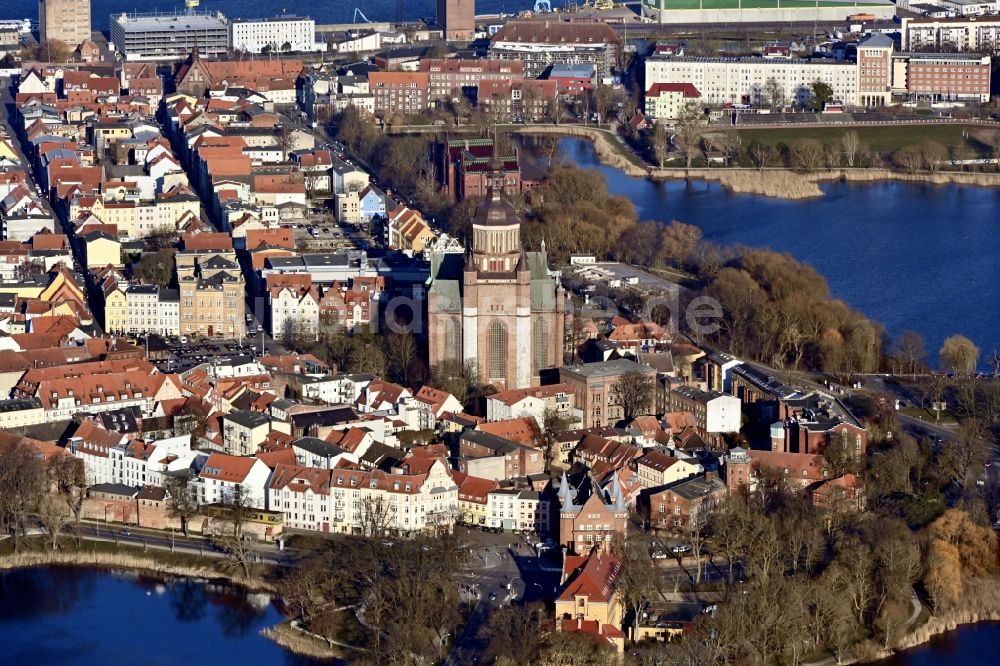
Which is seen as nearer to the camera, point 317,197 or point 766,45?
point 317,197

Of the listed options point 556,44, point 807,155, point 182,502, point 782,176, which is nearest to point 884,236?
point 782,176

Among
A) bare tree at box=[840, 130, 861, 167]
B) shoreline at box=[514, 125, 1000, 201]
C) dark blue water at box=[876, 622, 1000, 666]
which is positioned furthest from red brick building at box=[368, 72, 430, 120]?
dark blue water at box=[876, 622, 1000, 666]

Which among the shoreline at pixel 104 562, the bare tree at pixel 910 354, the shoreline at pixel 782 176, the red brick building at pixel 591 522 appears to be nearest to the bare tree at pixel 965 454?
the bare tree at pixel 910 354

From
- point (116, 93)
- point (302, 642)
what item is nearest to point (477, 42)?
point (116, 93)

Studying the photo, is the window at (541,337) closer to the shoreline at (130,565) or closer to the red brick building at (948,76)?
the shoreline at (130,565)

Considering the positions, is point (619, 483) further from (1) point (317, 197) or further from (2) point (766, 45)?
(2) point (766, 45)

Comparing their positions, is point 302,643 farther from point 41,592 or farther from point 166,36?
point 166,36
